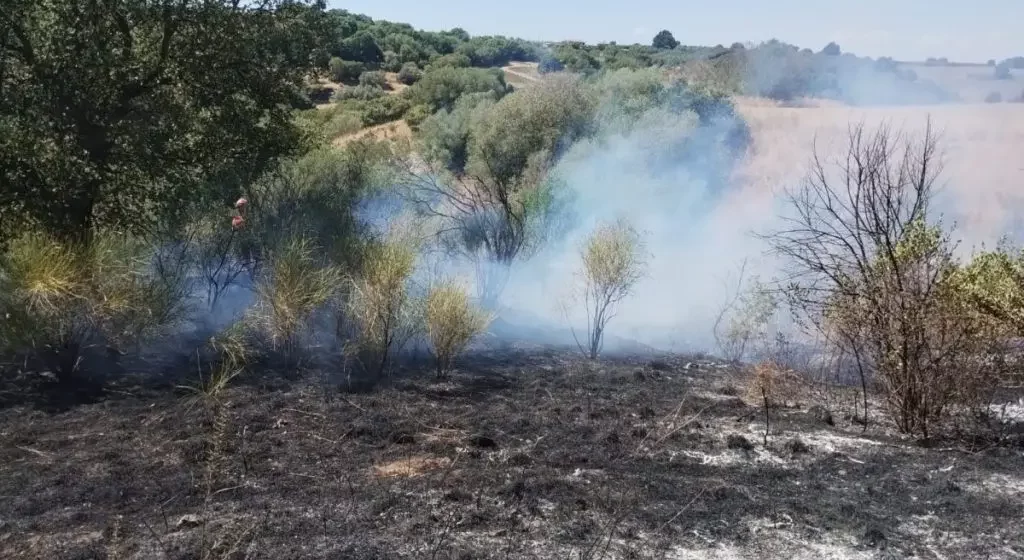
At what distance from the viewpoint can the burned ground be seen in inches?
194

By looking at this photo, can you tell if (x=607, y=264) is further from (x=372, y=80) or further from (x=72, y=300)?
(x=372, y=80)

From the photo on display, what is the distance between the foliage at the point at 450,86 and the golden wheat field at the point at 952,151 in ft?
34.8

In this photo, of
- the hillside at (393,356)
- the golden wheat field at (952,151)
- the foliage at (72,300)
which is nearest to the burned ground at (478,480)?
the hillside at (393,356)

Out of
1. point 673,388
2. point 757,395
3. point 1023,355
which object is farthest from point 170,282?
point 1023,355

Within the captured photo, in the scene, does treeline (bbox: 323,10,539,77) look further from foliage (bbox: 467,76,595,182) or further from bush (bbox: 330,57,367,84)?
foliage (bbox: 467,76,595,182)

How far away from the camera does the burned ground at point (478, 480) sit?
494cm

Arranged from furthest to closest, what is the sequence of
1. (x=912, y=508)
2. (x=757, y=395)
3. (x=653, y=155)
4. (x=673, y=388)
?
(x=653, y=155)
(x=673, y=388)
(x=757, y=395)
(x=912, y=508)

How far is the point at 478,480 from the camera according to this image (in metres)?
5.86

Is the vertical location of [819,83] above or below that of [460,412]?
above

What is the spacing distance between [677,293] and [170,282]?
1085cm

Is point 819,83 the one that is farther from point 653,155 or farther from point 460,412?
point 460,412

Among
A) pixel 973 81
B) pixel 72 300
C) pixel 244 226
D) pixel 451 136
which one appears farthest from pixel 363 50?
pixel 72 300

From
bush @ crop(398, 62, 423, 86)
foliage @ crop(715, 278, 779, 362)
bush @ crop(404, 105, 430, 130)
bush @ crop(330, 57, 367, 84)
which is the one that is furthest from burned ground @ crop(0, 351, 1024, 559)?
bush @ crop(398, 62, 423, 86)

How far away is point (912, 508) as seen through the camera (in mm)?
5746
